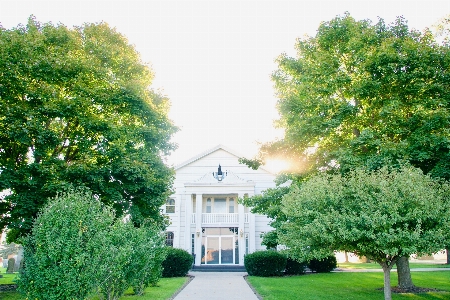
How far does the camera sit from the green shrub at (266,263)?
24.5 metres

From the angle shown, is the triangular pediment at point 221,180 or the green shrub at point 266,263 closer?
the green shrub at point 266,263

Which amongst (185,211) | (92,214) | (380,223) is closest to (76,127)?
(92,214)

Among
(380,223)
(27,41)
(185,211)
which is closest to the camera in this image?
(380,223)

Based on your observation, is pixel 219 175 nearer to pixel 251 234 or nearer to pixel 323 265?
pixel 251 234

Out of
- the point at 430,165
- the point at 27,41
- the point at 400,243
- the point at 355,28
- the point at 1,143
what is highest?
the point at 355,28

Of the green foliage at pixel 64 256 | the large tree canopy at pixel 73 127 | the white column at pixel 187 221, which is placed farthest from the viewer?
the white column at pixel 187 221

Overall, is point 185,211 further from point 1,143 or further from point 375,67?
point 375,67

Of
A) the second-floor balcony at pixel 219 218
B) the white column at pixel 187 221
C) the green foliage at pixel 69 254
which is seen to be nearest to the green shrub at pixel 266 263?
the second-floor balcony at pixel 219 218

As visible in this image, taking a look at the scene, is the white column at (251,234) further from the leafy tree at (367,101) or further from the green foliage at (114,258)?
the green foliage at (114,258)

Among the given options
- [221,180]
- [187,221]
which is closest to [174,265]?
[187,221]

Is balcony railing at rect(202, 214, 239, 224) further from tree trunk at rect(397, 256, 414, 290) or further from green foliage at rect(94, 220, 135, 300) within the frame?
green foliage at rect(94, 220, 135, 300)

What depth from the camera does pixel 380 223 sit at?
35.2ft

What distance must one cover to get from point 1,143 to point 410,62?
56.3ft

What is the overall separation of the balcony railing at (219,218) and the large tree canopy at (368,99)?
14.2 meters
